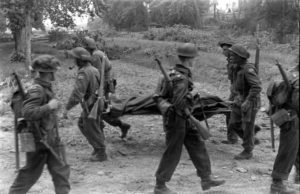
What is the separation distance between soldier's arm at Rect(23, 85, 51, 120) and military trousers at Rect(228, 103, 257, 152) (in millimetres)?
3429

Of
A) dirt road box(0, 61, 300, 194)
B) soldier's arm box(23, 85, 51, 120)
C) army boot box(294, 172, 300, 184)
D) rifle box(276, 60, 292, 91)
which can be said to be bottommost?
dirt road box(0, 61, 300, 194)

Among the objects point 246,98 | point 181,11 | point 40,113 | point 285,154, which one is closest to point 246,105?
point 246,98

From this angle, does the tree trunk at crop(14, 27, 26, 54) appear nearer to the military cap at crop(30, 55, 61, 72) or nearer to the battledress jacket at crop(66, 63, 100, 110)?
the battledress jacket at crop(66, 63, 100, 110)

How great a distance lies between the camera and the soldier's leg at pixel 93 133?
7.13 m

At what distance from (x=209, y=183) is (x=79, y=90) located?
93.3 inches

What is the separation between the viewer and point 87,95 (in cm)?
716

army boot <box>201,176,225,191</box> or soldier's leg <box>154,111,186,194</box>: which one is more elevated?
soldier's leg <box>154,111,186,194</box>

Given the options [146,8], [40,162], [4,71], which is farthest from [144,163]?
[146,8]

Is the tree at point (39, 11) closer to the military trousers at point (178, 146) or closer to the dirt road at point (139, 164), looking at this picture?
the dirt road at point (139, 164)

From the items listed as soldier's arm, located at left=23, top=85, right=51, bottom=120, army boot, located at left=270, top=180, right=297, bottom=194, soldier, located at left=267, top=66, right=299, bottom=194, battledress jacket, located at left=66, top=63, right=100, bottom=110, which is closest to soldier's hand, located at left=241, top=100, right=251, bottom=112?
soldier, located at left=267, top=66, right=299, bottom=194

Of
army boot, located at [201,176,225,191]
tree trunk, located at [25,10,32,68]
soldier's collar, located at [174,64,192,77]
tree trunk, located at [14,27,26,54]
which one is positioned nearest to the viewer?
soldier's collar, located at [174,64,192,77]

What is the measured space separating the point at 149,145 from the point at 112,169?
1421 millimetres

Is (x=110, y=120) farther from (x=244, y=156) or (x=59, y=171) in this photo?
(x=59, y=171)

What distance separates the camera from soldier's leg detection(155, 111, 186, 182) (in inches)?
222
